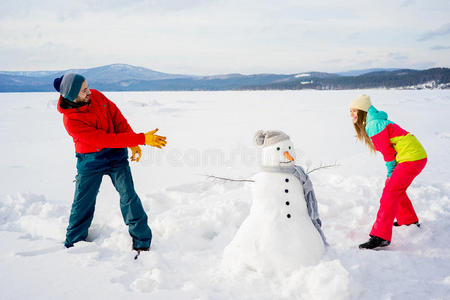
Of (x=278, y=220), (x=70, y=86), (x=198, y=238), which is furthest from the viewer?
(x=198, y=238)

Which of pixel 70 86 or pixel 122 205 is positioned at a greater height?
pixel 70 86

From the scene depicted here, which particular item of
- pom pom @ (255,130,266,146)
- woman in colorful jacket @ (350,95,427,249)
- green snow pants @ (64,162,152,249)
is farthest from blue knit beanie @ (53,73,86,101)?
woman in colorful jacket @ (350,95,427,249)

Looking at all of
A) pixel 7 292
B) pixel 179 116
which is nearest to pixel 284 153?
pixel 7 292

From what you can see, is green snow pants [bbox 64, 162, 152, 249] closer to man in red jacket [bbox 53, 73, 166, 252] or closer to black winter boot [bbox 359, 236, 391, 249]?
man in red jacket [bbox 53, 73, 166, 252]

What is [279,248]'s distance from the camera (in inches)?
98.5

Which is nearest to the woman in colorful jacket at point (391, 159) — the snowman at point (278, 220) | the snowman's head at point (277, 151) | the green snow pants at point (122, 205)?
the snowman at point (278, 220)

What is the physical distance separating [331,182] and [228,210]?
2061 millimetres

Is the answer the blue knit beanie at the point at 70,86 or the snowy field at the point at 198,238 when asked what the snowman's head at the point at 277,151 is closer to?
the snowy field at the point at 198,238

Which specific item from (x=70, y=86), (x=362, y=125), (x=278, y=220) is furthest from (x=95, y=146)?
(x=362, y=125)

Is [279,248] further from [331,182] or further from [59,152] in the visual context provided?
[59,152]

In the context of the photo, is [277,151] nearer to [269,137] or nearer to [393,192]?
[269,137]

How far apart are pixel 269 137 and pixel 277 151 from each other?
5.0 inches

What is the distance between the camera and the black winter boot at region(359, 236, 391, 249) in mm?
3158

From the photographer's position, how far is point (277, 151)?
8.36 feet
